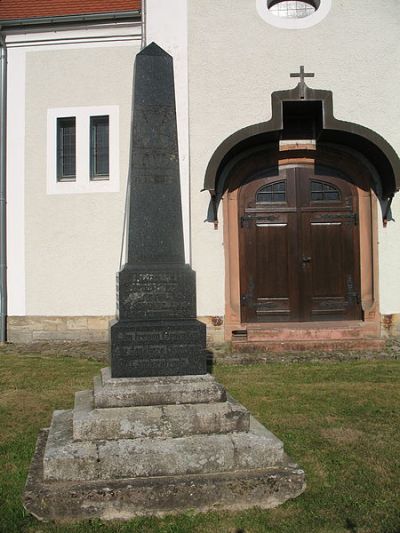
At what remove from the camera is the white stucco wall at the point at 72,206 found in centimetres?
1084

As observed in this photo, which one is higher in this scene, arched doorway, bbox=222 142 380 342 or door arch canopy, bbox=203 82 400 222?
door arch canopy, bbox=203 82 400 222

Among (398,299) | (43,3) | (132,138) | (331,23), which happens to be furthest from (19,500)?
(43,3)

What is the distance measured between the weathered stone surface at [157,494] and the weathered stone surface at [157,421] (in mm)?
347

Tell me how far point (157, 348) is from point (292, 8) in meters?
9.33

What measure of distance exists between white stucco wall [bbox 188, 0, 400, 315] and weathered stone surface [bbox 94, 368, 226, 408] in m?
6.29

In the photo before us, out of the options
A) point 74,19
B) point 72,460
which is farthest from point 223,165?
point 72,460

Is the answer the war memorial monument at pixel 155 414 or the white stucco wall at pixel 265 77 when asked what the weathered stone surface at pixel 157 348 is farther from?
the white stucco wall at pixel 265 77

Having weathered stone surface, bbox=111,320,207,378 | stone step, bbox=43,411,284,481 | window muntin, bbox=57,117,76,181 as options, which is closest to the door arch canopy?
window muntin, bbox=57,117,76,181

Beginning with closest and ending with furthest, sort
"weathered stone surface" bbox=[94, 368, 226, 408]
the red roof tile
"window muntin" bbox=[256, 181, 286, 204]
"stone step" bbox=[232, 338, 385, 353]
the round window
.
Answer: "weathered stone surface" bbox=[94, 368, 226, 408]
"stone step" bbox=[232, 338, 385, 353]
the round window
"window muntin" bbox=[256, 181, 286, 204]
the red roof tile

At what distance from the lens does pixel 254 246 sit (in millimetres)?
10664

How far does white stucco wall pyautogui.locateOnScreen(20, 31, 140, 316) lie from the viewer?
35.6 feet

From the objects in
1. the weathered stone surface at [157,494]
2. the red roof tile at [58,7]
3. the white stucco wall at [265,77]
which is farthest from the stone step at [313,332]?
the red roof tile at [58,7]

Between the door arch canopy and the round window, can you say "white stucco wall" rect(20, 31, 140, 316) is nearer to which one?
the door arch canopy

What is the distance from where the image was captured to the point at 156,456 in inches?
141
